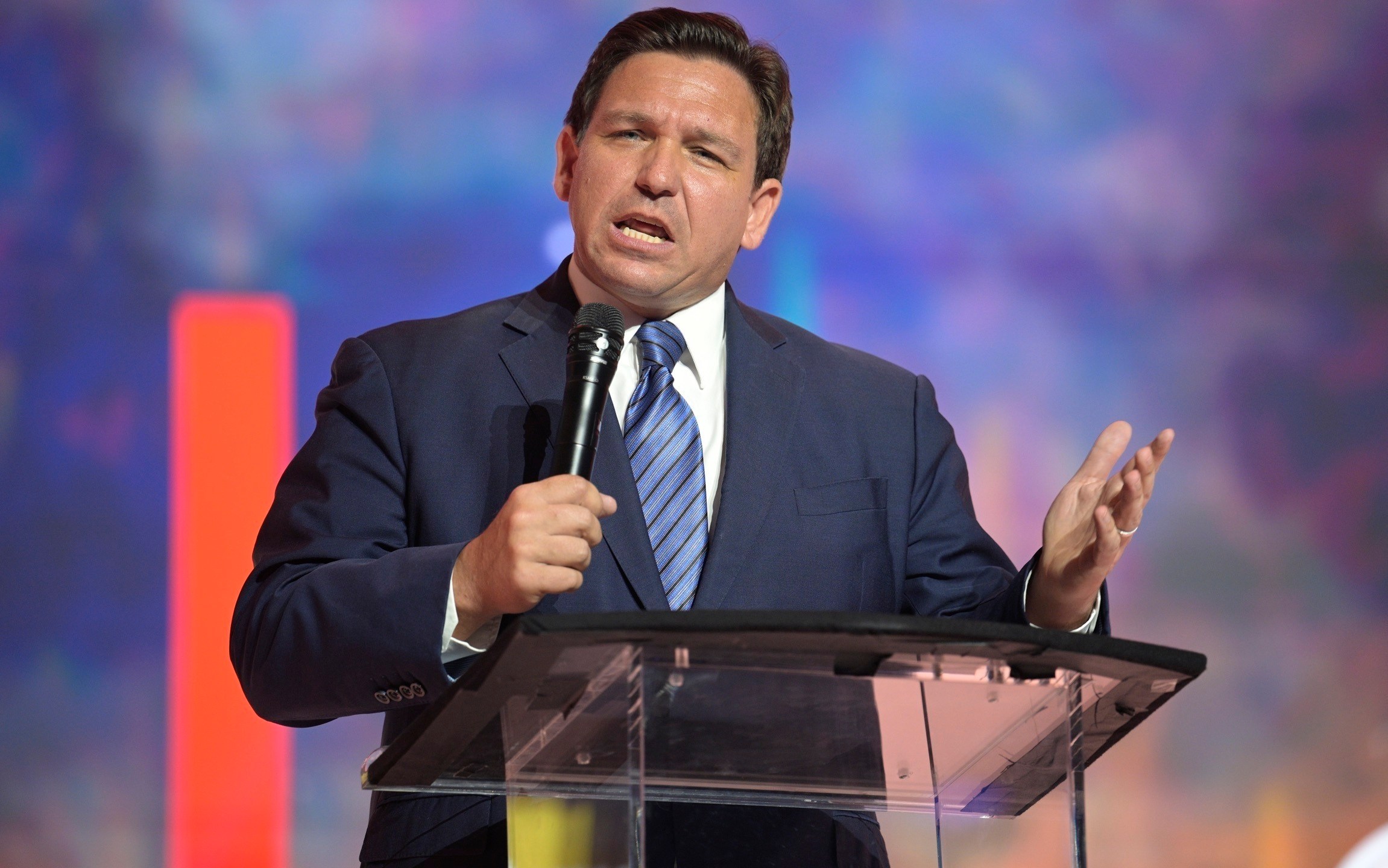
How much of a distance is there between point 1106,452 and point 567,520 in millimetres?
670

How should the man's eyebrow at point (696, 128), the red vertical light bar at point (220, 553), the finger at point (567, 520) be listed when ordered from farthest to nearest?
the red vertical light bar at point (220, 553)
the man's eyebrow at point (696, 128)
the finger at point (567, 520)

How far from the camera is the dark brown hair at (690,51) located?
210 cm

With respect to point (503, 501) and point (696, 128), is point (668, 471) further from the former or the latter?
point (696, 128)

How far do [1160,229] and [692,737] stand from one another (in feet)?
8.25

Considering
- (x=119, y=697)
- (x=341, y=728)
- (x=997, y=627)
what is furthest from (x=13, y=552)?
(x=997, y=627)

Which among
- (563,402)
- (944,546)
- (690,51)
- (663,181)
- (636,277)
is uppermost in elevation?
(690,51)

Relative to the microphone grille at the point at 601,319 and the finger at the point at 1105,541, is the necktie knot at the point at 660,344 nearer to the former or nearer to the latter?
the microphone grille at the point at 601,319

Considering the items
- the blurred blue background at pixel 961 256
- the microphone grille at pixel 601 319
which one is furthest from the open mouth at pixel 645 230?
the blurred blue background at pixel 961 256

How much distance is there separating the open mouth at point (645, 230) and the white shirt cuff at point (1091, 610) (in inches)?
27.2

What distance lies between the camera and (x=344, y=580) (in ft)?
A: 4.95

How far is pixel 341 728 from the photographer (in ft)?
9.78

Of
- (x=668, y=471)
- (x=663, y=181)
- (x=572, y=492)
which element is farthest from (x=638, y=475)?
(x=572, y=492)

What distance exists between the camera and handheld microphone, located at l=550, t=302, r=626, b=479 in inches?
53.4

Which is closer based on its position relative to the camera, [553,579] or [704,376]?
[553,579]
